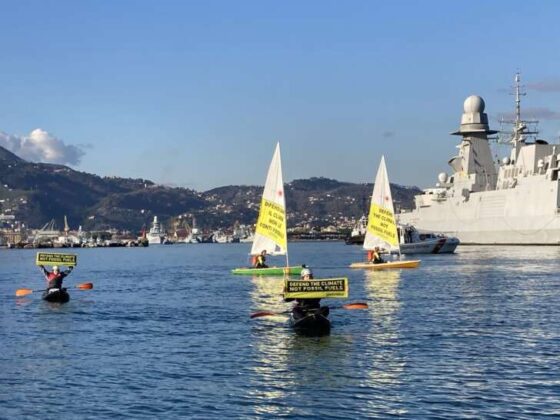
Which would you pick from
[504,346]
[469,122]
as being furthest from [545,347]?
[469,122]

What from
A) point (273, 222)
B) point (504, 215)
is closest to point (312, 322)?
point (273, 222)

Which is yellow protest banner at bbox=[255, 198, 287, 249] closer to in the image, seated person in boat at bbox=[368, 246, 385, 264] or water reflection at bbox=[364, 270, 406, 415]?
water reflection at bbox=[364, 270, 406, 415]

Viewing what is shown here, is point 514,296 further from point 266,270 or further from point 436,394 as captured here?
point 436,394

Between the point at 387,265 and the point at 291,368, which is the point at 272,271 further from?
the point at 291,368

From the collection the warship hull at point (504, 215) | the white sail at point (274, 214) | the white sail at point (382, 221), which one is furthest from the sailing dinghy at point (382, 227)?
the warship hull at point (504, 215)

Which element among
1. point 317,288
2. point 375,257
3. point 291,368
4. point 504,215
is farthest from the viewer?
point 504,215

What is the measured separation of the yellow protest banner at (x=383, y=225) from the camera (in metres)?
75.2

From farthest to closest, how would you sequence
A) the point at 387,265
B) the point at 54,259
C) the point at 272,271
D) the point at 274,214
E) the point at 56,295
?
the point at 387,265 < the point at 272,271 < the point at 274,214 < the point at 54,259 < the point at 56,295

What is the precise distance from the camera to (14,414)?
72.4ft

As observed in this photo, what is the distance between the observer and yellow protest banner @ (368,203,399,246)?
247 feet

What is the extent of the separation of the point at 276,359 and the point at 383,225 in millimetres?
47877

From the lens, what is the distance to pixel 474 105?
546ft

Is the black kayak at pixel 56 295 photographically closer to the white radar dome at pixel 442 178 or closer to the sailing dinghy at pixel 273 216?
the sailing dinghy at pixel 273 216

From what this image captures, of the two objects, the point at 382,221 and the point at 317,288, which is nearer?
the point at 317,288
